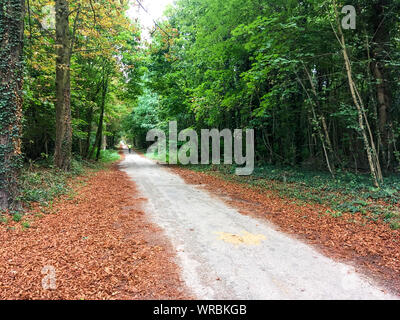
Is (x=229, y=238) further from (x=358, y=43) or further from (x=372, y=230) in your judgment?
(x=358, y=43)

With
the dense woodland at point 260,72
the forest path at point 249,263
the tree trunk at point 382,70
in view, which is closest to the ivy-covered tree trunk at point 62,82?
the dense woodland at point 260,72

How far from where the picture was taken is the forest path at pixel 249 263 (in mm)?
2969

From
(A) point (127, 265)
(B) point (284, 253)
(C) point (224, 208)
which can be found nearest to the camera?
(A) point (127, 265)

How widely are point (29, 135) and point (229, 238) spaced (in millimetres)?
13007

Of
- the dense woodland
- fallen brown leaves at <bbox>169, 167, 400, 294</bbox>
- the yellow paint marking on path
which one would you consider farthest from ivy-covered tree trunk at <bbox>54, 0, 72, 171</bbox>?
the yellow paint marking on path

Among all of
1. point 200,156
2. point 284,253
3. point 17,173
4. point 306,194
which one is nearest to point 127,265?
point 284,253

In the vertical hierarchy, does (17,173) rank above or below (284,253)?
above

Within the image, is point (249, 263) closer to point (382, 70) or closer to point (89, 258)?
point (89, 258)

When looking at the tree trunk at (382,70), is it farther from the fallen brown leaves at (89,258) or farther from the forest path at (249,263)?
the fallen brown leaves at (89,258)

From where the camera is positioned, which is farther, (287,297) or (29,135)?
(29,135)

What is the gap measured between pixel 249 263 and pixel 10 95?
6.28 metres

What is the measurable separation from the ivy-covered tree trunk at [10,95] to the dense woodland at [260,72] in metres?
0.02

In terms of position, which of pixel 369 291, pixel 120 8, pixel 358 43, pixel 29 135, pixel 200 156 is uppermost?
pixel 120 8
